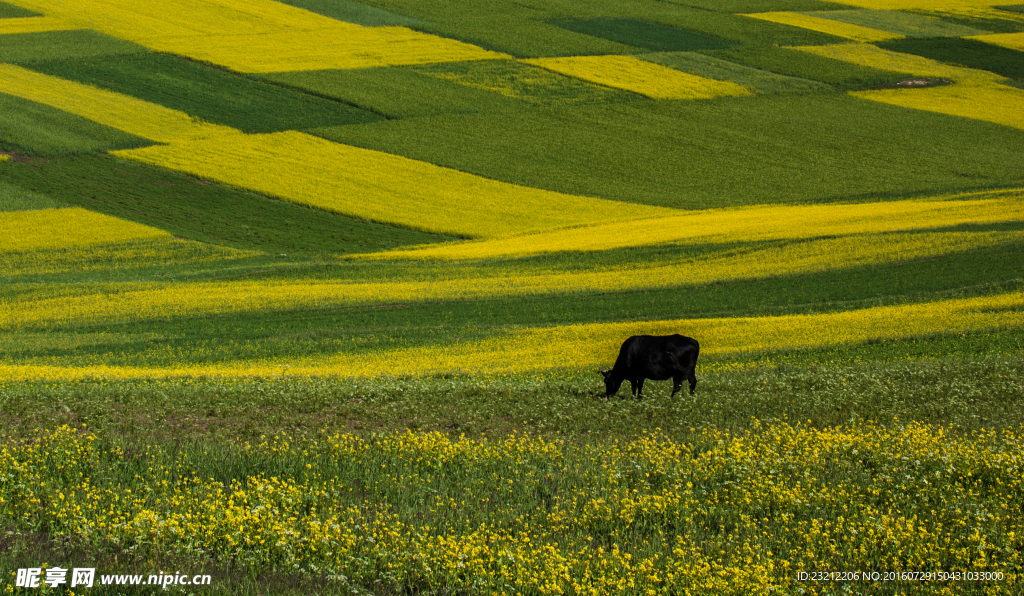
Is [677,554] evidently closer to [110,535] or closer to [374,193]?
[110,535]

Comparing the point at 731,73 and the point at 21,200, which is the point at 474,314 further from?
the point at 731,73

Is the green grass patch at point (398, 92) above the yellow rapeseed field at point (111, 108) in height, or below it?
above

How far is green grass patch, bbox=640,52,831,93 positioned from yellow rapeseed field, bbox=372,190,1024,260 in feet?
82.3

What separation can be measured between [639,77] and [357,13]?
28.6 m

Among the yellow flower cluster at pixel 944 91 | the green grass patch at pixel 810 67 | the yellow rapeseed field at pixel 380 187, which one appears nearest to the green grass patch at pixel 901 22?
the yellow flower cluster at pixel 944 91

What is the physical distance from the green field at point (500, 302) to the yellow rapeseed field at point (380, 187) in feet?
0.99

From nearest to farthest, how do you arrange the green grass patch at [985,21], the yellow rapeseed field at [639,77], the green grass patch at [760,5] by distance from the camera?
the yellow rapeseed field at [639,77]
the green grass patch at [985,21]
the green grass patch at [760,5]

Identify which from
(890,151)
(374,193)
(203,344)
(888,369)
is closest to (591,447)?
(888,369)

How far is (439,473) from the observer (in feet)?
36.6

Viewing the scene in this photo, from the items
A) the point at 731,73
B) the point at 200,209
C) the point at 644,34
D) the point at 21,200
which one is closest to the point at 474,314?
the point at 200,209

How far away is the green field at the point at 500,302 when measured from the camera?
29.0 feet

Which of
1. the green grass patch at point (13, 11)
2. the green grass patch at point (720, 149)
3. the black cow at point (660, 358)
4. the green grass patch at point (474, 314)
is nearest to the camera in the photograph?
the black cow at point (660, 358)

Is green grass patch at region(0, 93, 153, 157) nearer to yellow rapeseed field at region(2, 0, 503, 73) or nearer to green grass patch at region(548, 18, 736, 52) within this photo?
yellow rapeseed field at region(2, 0, 503, 73)

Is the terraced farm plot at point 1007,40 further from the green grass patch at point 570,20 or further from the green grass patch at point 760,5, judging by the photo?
the green grass patch at point 760,5
